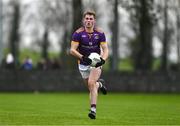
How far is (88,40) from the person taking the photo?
1655 centimetres

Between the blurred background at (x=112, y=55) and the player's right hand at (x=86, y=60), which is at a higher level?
the player's right hand at (x=86, y=60)

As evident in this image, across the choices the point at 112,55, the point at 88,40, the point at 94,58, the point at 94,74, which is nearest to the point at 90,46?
the point at 88,40

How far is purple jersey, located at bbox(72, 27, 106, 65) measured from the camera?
651 inches

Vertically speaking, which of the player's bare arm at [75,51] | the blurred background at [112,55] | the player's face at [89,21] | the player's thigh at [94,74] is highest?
the player's face at [89,21]

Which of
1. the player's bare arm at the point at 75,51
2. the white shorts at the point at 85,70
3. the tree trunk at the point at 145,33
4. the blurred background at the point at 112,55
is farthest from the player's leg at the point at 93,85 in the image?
the tree trunk at the point at 145,33

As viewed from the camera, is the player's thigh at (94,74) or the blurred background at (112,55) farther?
the blurred background at (112,55)

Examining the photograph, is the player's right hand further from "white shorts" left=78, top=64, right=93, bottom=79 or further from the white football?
"white shorts" left=78, top=64, right=93, bottom=79

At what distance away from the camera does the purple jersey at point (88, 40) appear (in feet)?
54.2

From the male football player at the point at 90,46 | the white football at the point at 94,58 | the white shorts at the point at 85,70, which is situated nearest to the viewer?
the white football at the point at 94,58

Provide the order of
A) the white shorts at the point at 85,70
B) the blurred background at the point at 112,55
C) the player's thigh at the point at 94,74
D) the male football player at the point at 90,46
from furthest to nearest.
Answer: the blurred background at the point at 112,55
the white shorts at the point at 85,70
the player's thigh at the point at 94,74
the male football player at the point at 90,46

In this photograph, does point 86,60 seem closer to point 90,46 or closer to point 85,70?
point 90,46

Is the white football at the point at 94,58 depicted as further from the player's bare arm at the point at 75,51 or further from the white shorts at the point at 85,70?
the white shorts at the point at 85,70

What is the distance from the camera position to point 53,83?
44.1 metres

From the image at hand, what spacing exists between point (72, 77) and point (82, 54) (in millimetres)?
27038
